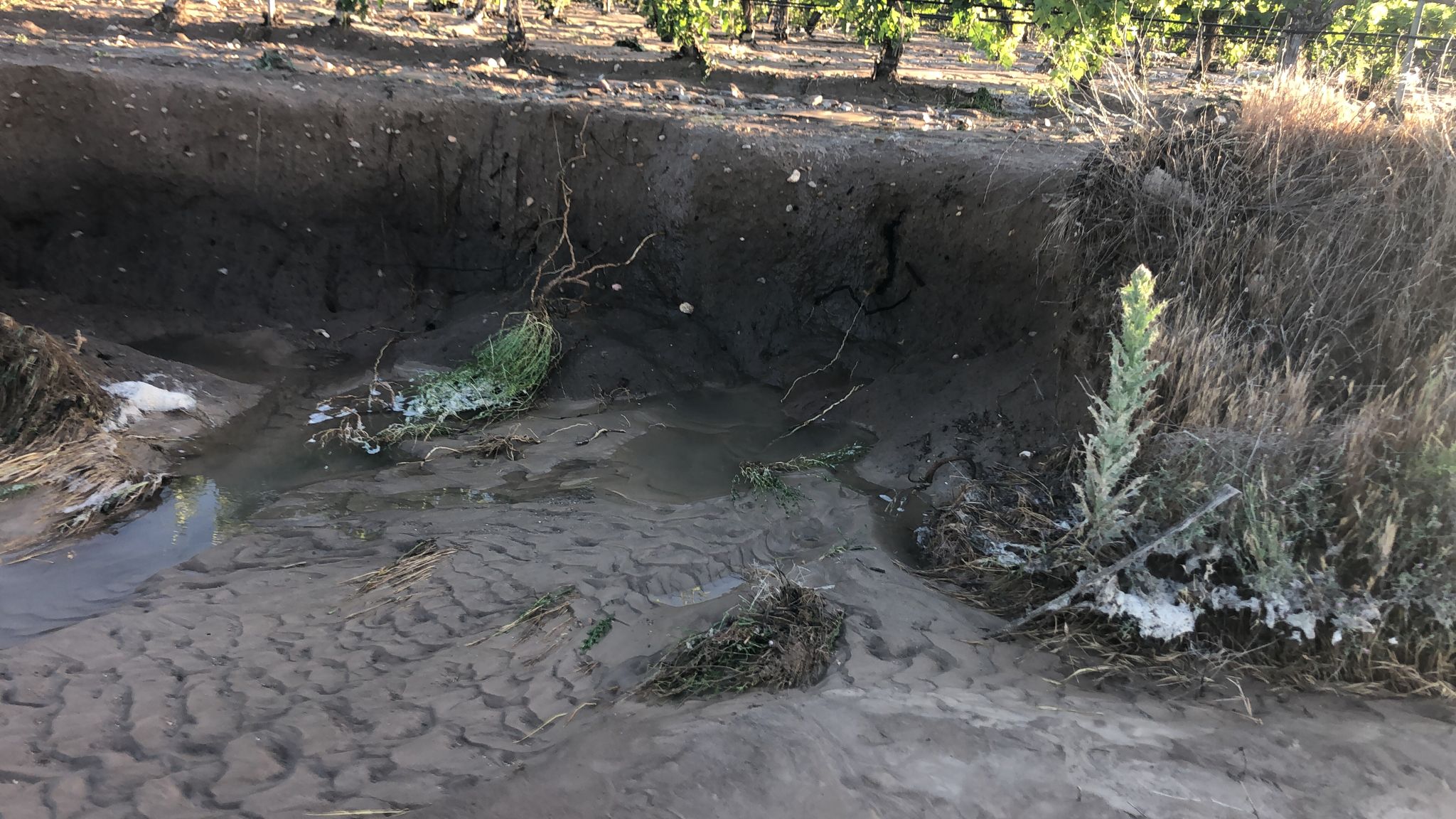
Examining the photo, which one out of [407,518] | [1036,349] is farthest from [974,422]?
[407,518]

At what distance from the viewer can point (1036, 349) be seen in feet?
17.7

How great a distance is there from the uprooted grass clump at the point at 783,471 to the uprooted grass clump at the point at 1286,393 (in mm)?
1083

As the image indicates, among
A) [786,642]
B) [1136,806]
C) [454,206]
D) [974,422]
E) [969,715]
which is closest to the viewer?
[1136,806]

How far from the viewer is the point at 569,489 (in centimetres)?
516

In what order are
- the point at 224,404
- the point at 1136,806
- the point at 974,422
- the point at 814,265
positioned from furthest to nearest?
1. the point at 814,265
2. the point at 224,404
3. the point at 974,422
4. the point at 1136,806

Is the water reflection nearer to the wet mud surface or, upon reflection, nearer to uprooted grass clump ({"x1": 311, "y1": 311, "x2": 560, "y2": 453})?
the wet mud surface

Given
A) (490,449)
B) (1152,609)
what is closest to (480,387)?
(490,449)

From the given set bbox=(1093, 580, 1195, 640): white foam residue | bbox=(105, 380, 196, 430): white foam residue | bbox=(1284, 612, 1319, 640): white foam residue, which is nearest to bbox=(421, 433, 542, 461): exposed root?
bbox=(105, 380, 196, 430): white foam residue

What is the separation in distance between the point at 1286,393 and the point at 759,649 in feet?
9.00

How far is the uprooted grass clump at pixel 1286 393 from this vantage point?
3131mm

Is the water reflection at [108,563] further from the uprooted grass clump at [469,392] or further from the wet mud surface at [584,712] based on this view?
the uprooted grass clump at [469,392]

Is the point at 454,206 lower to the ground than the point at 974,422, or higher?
higher

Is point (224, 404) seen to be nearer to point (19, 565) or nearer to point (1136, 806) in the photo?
point (19, 565)

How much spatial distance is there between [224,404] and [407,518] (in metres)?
2.31
